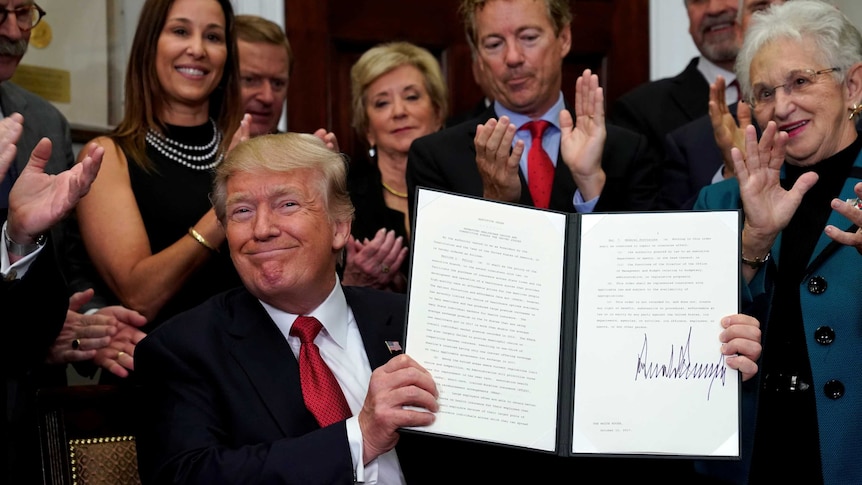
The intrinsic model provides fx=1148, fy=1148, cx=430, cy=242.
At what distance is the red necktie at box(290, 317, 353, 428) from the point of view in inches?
100

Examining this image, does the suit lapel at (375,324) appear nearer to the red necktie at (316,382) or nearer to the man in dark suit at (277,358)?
the man in dark suit at (277,358)

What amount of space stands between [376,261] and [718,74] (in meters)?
1.64

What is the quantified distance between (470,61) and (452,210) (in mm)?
2781

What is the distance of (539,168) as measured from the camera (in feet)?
11.6

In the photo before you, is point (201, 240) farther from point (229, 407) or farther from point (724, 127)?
point (724, 127)

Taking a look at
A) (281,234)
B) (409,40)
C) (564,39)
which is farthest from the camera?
(409,40)

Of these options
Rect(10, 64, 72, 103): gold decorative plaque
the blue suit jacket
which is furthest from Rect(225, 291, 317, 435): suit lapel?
Rect(10, 64, 72, 103): gold decorative plaque

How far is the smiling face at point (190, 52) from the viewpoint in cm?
352

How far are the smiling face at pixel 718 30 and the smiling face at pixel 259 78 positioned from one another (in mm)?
1645

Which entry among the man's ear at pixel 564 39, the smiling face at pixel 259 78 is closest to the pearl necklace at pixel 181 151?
the smiling face at pixel 259 78

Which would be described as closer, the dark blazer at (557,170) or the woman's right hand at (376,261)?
the dark blazer at (557,170)

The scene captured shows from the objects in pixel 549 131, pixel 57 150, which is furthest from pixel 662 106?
pixel 57 150

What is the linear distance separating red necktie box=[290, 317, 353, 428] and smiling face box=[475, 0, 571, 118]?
1286 mm

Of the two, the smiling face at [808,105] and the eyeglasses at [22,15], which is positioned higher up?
the eyeglasses at [22,15]
